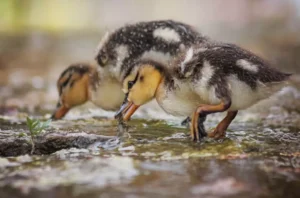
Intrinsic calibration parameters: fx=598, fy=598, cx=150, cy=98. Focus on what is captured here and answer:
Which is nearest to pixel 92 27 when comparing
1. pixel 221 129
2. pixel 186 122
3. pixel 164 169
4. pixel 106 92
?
pixel 106 92

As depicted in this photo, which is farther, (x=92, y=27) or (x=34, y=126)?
(x=92, y=27)

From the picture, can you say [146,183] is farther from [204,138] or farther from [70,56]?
[70,56]

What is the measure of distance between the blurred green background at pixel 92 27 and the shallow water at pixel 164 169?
8.26 ft

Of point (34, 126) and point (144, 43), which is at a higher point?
point (144, 43)

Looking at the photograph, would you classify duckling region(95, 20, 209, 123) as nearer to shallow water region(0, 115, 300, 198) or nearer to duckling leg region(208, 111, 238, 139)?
duckling leg region(208, 111, 238, 139)

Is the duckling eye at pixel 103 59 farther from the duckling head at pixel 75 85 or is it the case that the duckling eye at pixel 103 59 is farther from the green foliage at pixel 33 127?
the green foliage at pixel 33 127

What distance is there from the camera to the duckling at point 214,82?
2.59 m

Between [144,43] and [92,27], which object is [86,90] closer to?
[144,43]

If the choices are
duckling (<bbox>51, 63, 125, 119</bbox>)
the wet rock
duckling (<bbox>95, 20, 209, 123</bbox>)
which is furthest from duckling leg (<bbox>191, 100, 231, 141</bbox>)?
duckling (<bbox>51, 63, 125, 119</bbox>)

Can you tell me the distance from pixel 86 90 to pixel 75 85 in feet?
0.26

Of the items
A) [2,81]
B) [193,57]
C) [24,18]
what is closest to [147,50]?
[193,57]

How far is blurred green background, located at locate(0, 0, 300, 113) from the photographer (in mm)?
6449

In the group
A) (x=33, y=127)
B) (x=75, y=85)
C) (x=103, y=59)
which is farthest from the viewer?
(x=75, y=85)

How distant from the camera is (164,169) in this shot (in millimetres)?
2025
